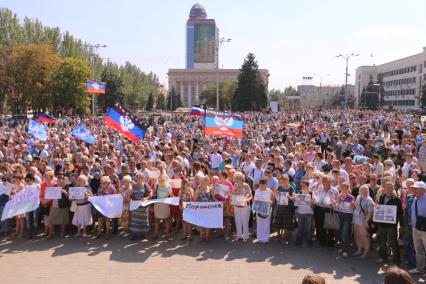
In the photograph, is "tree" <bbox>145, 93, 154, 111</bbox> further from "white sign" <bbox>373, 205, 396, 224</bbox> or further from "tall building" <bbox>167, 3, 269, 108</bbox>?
"white sign" <bbox>373, 205, 396, 224</bbox>

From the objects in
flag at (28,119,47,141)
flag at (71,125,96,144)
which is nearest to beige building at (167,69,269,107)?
flag at (71,125,96,144)

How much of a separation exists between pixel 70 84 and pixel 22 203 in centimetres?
Answer: 4767

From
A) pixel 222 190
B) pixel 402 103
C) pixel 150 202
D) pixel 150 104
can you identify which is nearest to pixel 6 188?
pixel 150 202

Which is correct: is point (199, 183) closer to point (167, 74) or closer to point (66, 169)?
point (66, 169)

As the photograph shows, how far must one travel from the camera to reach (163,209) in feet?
33.5

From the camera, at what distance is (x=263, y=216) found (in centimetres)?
977

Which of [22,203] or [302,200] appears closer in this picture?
[302,200]

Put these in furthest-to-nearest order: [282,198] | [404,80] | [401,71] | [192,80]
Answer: [192,80] → [401,71] → [404,80] → [282,198]

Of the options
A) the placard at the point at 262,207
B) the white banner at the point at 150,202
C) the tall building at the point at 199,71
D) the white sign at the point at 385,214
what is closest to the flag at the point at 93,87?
the white banner at the point at 150,202

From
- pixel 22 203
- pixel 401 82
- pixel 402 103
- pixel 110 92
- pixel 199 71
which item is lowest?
pixel 22 203

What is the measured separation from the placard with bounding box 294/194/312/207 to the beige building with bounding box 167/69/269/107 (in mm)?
141980

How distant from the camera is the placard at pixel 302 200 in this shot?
9.55 meters

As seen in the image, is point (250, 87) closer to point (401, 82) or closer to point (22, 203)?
point (401, 82)

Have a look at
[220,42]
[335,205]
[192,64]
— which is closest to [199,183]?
[335,205]
